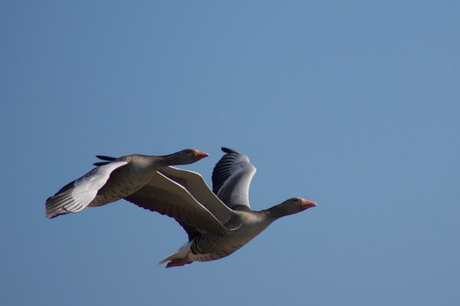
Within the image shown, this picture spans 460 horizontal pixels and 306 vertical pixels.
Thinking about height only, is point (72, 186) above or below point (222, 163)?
below

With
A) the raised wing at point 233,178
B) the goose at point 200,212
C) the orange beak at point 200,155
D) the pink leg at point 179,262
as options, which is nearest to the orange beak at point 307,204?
the goose at point 200,212

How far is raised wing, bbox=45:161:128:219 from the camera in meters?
17.1

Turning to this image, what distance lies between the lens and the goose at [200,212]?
21.0 m

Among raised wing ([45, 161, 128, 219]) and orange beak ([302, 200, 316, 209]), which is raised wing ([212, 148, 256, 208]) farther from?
raised wing ([45, 161, 128, 219])

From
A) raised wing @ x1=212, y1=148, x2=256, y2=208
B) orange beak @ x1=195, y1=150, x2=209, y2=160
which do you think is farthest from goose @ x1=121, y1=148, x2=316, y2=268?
raised wing @ x1=212, y1=148, x2=256, y2=208

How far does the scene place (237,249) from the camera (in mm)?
21344

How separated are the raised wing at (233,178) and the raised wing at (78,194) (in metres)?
4.99

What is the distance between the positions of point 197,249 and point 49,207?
198 inches

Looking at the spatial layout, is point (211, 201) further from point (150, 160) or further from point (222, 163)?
point (222, 163)

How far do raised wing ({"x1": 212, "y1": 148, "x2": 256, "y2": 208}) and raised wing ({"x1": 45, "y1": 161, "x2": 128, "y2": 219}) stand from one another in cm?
499

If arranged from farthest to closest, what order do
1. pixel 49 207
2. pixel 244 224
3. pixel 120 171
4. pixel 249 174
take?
pixel 249 174 < pixel 244 224 < pixel 120 171 < pixel 49 207

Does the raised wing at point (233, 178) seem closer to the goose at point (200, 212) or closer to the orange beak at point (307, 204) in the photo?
the goose at point (200, 212)

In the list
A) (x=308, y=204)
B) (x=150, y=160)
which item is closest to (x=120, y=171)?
(x=150, y=160)

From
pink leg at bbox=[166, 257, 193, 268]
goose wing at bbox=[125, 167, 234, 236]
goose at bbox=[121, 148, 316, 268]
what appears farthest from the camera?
pink leg at bbox=[166, 257, 193, 268]
